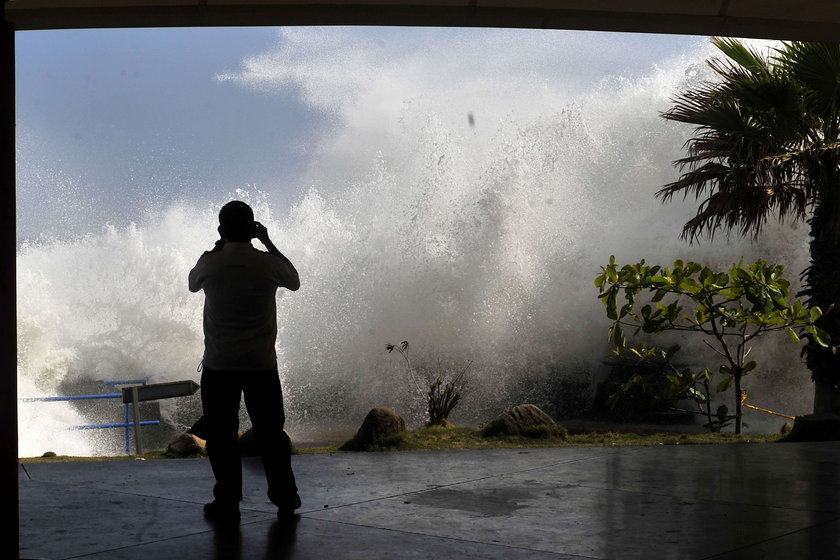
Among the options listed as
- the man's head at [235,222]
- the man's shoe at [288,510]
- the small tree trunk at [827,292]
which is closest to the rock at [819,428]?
the small tree trunk at [827,292]

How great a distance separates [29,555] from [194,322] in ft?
65.0

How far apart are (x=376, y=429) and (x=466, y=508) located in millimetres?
3381

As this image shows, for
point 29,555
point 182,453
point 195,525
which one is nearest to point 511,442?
point 182,453

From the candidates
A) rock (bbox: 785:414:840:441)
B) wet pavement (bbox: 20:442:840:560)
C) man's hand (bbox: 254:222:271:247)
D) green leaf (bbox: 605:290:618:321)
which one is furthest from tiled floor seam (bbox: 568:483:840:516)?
green leaf (bbox: 605:290:618:321)

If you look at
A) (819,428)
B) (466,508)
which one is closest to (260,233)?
(466,508)

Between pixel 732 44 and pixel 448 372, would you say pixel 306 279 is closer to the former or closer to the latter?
pixel 448 372

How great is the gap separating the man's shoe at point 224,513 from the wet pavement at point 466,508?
6 centimetres

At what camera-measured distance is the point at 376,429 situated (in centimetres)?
830

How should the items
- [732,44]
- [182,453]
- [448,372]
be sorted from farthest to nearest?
1. [448,372]
2. [732,44]
3. [182,453]

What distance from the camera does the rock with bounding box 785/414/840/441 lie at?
8312 mm

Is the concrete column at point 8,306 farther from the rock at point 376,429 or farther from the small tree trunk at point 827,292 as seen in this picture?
the small tree trunk at point 827,292

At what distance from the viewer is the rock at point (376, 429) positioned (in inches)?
323

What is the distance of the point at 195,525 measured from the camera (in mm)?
4574

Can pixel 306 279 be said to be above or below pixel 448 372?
above
